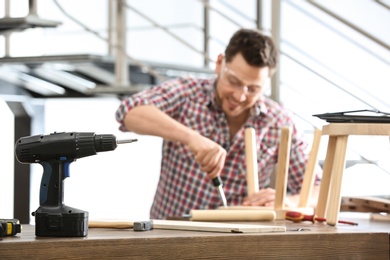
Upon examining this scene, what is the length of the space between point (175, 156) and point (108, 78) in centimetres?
167

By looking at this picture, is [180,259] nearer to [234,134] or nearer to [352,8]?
[234,134]

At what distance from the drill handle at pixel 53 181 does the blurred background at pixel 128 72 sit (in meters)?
2.04

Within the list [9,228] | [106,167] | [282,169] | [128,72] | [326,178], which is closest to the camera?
[9,228]

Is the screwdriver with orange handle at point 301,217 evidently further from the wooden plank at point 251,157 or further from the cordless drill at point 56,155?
the cordless drill at point 56,155

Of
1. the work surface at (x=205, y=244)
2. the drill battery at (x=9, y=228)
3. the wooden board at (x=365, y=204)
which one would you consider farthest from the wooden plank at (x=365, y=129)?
the drill battery at (x=9, y=228)

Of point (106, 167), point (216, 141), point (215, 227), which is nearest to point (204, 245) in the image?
point (215, 227)

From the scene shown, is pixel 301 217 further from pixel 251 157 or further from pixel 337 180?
pixel 251 157

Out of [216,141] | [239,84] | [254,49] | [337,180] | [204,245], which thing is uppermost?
[254,49]

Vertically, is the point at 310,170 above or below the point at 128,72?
below

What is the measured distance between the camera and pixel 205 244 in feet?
5.15

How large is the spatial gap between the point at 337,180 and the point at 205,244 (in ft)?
1.66

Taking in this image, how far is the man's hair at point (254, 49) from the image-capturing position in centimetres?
292

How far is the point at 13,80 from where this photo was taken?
16.3ft

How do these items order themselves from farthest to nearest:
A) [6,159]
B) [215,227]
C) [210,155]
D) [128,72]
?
1. [6,159]
2. [128,72]
3. [210,155]
4. [215,227]
